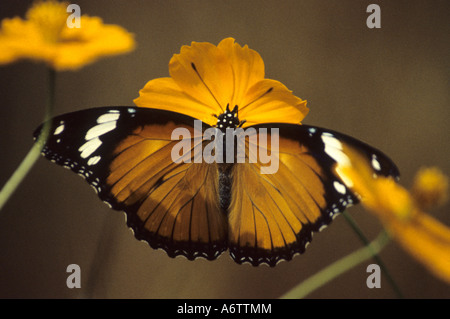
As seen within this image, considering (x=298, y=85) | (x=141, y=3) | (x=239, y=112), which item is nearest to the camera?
(x=239, y=112)

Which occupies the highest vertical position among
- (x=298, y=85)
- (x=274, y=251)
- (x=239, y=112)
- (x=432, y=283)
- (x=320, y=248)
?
(x=298, y=85)

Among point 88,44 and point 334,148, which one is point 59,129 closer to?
point 88,44

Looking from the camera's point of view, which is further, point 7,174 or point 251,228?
point 7,174

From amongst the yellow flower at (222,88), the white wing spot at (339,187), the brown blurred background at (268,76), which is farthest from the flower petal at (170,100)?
the brown blurred background at (268,76)

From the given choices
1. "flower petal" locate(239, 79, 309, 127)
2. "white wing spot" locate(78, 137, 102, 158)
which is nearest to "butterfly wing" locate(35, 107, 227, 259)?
"white wing spot" locate(78, 137, 102, 158)

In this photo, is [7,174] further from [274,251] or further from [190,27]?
[274,251]

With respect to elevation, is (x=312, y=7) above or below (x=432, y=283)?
above

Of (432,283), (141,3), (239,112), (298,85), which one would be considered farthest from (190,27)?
(432,283)
